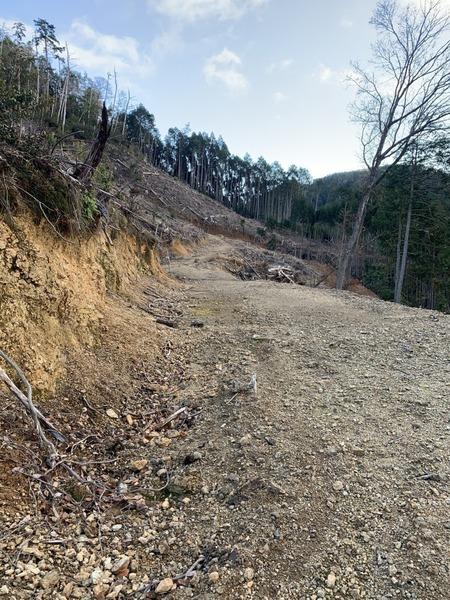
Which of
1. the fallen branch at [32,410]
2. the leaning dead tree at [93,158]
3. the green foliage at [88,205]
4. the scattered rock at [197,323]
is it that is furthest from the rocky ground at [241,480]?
the leaning dead tree at [93,158]

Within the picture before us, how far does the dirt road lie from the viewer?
1.95 meters

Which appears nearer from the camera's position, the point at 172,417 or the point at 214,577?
the point at 214,577

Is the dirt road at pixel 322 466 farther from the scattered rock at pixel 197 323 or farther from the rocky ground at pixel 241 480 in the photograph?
the scattered rock at pixel 197 323

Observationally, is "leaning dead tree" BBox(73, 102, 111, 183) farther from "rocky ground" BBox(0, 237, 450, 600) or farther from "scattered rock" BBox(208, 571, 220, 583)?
"scattered rock" BBox(208, 571, 220, 583)

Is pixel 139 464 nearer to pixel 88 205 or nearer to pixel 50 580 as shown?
pixel 50 580

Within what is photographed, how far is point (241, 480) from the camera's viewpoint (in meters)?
2.63

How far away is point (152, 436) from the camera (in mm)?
3189

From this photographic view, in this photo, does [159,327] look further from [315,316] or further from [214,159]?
[214,159]

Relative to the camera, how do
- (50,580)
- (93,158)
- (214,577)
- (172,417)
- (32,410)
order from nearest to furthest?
(50,580)
(214,577)
(32,410)
(172,417)
(93,158)

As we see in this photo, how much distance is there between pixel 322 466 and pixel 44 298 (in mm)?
2975

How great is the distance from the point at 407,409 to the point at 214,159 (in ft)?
189

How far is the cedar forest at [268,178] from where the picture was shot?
974cm

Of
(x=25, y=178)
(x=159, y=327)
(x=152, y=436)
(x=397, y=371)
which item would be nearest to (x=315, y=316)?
(x=397, y=371)

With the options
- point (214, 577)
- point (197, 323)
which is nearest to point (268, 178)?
point (197, 323)
